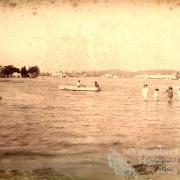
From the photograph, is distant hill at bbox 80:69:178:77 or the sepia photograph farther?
distant hill at bbox 80:69:178:77

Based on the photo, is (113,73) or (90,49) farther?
(113,73)

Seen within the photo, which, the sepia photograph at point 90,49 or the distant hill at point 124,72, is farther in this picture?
the distant hill at point 124,72

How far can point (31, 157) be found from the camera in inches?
217

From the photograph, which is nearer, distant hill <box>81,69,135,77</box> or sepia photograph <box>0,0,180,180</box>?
sepia photograph <box>0,0,180,180</box>

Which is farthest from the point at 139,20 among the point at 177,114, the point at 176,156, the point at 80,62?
the point at 177,114

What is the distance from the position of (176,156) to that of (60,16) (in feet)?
7.57

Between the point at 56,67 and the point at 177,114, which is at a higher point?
the point at 56,67

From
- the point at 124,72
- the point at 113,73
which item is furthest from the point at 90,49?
the point at 113,73

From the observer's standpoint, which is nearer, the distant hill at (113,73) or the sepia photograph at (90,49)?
the sepia photograph at (90,49)

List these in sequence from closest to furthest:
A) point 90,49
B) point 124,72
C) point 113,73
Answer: point 90,49
point 124,72
point 113,73

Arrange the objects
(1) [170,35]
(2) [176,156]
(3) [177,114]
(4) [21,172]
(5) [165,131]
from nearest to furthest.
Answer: (4) [21,172] → (2) [176,156] → (1) [170,35] → (5) [165,131] → (3) [177,114]

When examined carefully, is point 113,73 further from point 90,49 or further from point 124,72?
point 90,49

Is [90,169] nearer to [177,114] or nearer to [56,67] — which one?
[56,67]

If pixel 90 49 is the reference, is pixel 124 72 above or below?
below
